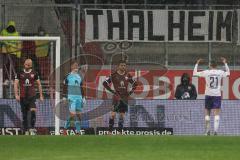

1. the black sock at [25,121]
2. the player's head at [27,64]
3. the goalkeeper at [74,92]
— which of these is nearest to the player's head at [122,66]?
the goalkeeper at [74,92]

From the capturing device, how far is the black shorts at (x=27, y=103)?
19.4m

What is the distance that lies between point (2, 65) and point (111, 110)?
292 centimetres

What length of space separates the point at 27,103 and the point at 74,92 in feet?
4.97

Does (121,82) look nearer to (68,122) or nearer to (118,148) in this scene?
(68,122)

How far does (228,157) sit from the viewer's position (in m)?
12.9

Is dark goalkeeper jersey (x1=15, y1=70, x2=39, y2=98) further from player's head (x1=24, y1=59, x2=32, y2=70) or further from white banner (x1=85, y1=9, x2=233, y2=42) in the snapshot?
white banner (x1=85, y1=9, x2=233, y2=42)

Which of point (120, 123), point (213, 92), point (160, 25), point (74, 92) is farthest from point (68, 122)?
point (160, 25)

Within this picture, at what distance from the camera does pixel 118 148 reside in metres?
14.2

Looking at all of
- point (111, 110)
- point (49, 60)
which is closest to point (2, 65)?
point (49, 60)

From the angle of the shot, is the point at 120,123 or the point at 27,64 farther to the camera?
the point at 120,123

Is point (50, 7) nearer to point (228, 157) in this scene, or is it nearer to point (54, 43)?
point (54, 43)

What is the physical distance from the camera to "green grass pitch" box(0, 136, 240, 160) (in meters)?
12.8

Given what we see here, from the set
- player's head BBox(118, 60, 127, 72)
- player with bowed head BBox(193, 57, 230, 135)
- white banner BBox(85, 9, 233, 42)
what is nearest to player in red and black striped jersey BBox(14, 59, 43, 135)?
player's head BBox(118, 60, 127, 72)

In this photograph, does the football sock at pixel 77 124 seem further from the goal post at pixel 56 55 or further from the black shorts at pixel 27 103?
the black shorts at pixel 27 103
